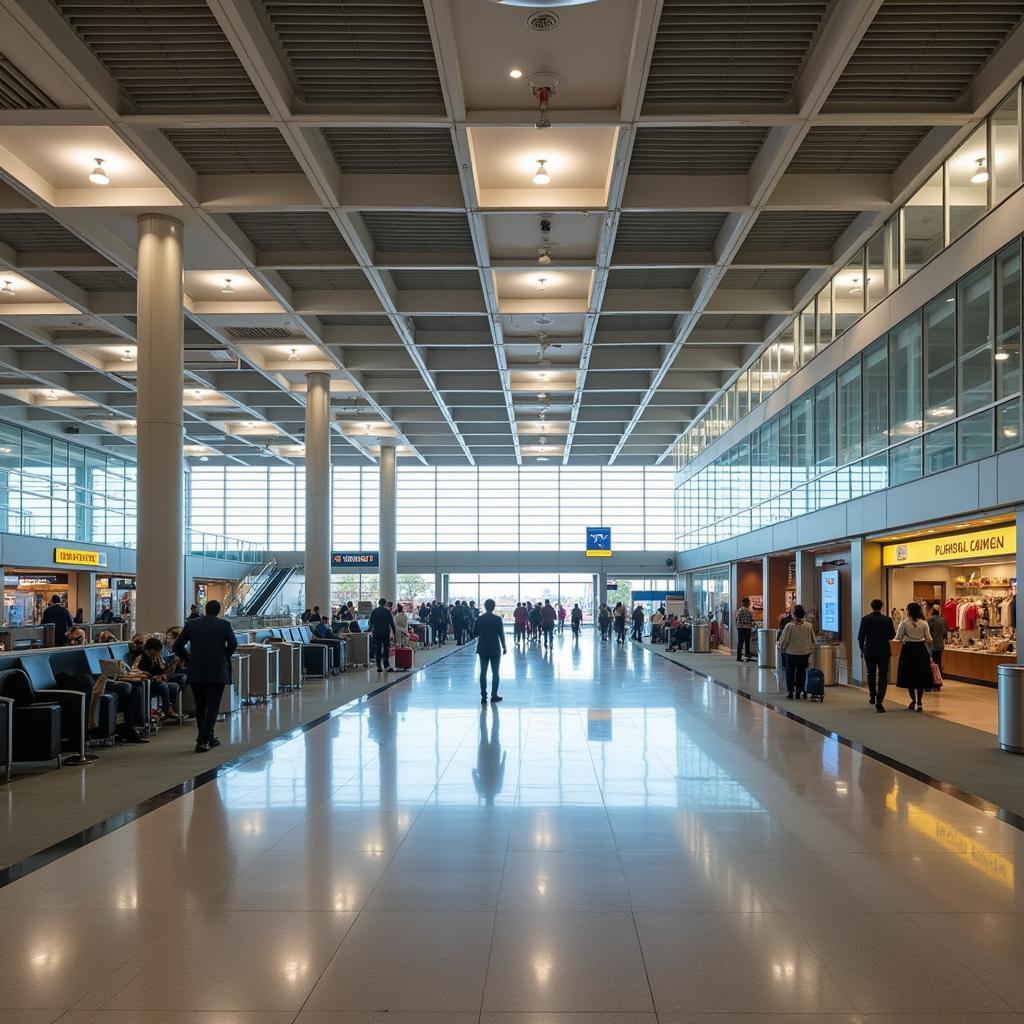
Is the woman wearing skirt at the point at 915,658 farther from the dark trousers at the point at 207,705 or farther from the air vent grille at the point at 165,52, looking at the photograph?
the air vent grille at the point at 165,52

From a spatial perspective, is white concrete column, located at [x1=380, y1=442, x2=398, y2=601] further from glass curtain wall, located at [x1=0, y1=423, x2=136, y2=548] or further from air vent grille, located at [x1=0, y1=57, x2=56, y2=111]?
air vent grille, located at [x1=0, y1=57, x2=56, y2=111]

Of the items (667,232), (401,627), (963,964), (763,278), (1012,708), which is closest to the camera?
(963,964)

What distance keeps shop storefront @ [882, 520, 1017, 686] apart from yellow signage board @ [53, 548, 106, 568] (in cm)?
2595

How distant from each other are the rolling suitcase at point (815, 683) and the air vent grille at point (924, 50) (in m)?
8.29

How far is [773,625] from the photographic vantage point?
27.5 metres

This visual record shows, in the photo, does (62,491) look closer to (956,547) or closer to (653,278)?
(653,278)

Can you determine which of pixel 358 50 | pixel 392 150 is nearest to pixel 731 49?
pixel 358 50

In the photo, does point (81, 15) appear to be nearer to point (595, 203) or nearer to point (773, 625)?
point (595, 203)

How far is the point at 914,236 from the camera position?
16125mm

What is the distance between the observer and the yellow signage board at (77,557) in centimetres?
3322

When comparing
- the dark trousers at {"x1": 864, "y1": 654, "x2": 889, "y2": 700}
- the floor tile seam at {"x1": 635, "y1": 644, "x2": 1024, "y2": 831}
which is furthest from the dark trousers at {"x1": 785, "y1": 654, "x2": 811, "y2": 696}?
the dark trousers at {"x1": 864, "y1": 654, "x2": 889, "y2": 700}

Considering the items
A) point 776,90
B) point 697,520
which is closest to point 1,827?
point 776,90

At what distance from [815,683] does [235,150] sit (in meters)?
11.9

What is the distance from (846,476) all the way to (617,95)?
9.89 m
